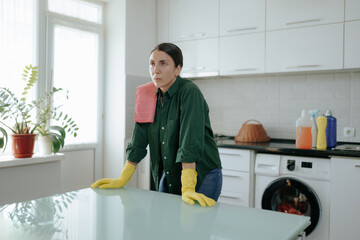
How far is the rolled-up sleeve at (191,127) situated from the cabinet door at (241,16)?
1.97m

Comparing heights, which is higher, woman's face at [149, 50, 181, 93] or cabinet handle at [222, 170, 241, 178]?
woman's face at [149, 50, 181, 93]

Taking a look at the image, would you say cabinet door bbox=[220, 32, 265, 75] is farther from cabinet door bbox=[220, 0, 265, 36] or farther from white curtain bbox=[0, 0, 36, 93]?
white curtain bbox=[0, 0, 36, 93]

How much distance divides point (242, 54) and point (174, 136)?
1.99 meters

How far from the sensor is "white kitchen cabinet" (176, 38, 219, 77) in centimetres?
356

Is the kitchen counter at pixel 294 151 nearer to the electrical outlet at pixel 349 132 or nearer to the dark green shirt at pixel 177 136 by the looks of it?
the electrical outlet at pixel 349 132

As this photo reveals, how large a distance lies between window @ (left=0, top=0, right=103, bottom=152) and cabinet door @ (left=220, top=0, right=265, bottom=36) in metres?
1.33

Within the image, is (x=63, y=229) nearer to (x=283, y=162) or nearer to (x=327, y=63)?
(x=283, y=162)

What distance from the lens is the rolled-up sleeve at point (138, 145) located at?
1714mm

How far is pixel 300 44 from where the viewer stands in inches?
121

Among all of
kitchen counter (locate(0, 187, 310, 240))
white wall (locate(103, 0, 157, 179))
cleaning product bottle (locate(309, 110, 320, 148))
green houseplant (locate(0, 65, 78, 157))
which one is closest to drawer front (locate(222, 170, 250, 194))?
cleaning product bottle (locate(309, 110, 320, 148))

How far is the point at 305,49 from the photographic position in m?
3.05

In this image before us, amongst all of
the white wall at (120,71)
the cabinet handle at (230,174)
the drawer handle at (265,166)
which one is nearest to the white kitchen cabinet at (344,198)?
the drawer handle at (265,166)

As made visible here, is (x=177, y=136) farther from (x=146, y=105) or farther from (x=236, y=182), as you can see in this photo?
(x=236, y=182)

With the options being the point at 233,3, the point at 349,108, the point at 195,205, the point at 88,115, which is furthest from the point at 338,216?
the point at 88,115
